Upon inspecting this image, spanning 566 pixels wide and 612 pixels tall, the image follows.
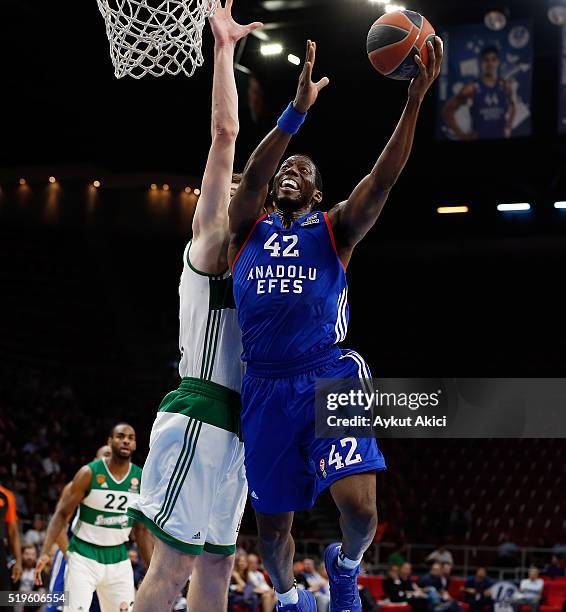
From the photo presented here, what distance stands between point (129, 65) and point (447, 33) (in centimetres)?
983

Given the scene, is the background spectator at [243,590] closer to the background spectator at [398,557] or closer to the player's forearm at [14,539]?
the background spectator at [398,557]

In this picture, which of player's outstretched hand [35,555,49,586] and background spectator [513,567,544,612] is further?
background spectator [513,567,544,612]

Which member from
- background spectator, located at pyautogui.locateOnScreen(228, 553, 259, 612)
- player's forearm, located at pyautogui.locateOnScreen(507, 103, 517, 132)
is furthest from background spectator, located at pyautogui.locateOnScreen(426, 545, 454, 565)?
player's forearm, located at pyautogui.locateOnScreen(507, 103, 517, 132)

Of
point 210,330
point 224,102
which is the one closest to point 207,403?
point 210,330

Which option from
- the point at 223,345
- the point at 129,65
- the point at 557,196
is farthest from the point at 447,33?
the point at 223,345

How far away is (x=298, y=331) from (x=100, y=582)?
476cm

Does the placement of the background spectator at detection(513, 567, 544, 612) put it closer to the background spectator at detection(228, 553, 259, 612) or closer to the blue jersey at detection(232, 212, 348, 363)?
the background spectator at detection(228, 553, 259, 612)

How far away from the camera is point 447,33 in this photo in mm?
14016

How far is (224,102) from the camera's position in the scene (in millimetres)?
4508

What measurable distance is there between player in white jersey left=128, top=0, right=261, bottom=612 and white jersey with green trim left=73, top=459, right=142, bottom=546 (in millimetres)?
3979

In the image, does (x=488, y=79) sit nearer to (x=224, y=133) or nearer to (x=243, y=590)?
(x=243, y=590)

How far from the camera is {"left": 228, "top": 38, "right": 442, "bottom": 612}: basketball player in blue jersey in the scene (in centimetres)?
406

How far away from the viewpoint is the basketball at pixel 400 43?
4234mm

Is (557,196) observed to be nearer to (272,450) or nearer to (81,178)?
(81,178)
